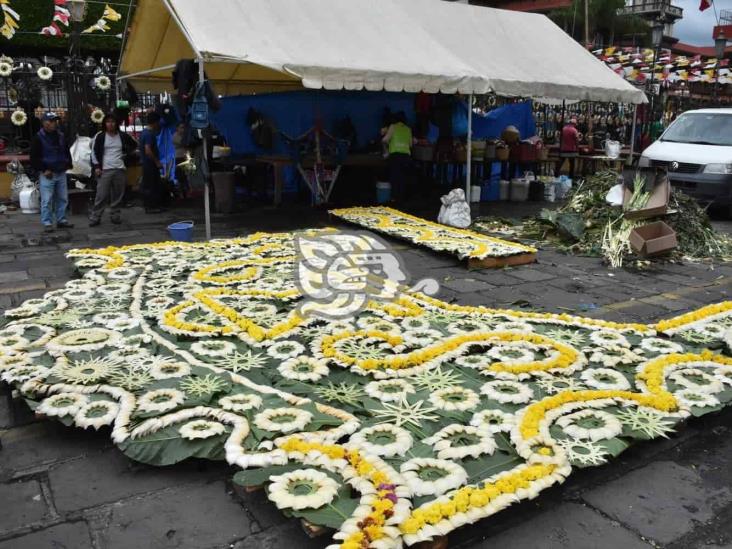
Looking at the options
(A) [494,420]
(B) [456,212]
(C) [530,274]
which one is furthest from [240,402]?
(B) [456,212]

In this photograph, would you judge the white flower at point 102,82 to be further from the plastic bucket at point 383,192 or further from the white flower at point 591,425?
the white flower at point 591,425

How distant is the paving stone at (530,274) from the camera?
254 inches

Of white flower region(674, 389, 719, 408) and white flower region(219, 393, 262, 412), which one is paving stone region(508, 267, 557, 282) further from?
white flower region(219, 393, 262, 412)

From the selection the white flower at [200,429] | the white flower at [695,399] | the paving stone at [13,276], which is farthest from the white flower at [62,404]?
the paving stone at [13,276]

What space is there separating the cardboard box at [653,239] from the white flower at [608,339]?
3.02 metres

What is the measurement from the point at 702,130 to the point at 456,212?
5.57 metres

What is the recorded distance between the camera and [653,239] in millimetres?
7172

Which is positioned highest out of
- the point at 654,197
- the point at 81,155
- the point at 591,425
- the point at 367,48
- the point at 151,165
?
the point at 367,48

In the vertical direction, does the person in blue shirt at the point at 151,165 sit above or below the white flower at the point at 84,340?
above

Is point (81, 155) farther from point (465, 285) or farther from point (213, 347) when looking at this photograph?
point (213, 347)

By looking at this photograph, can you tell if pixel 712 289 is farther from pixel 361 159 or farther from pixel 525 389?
pixel 361 159

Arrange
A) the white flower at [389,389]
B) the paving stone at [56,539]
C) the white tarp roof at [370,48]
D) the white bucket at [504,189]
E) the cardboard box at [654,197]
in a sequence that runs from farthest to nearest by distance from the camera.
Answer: the white bucket at [504,189] < the white tarp roof at [370,48] < the cardboard box at [654,197] < the white flower at [389,389] < the paving stone at [56,539]

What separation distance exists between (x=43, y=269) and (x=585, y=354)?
5.42 m

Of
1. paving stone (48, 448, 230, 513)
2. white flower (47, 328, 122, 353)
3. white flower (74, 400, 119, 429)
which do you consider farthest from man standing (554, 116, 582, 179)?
paving stone (48, 448, 230, 513)
